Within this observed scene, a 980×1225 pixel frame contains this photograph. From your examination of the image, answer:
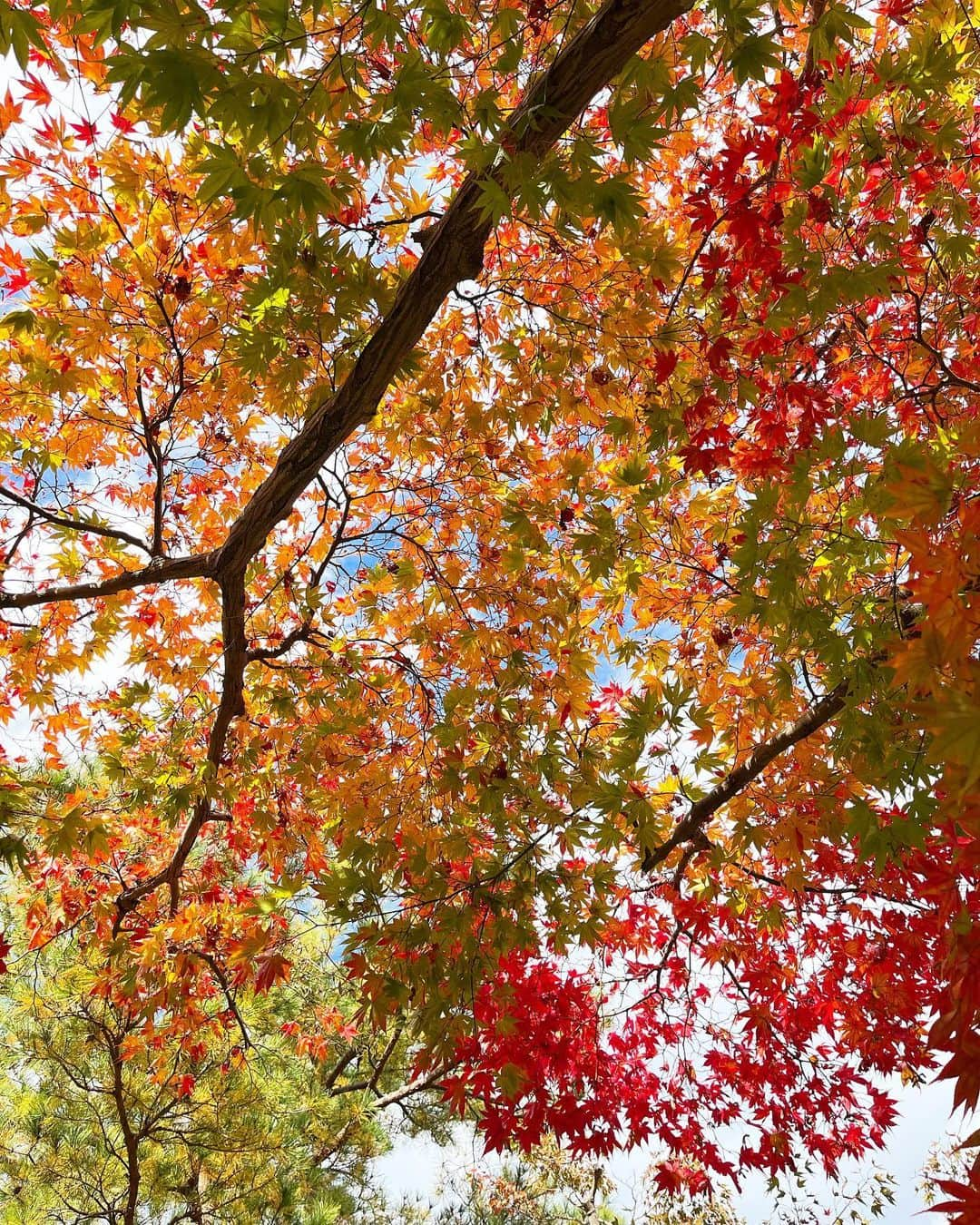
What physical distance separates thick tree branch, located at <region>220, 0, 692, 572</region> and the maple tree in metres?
0.01

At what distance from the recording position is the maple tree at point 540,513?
5.65 feet

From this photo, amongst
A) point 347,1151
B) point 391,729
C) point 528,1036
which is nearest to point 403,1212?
point 347,1151

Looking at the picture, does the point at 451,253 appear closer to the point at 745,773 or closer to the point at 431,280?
the point at 431,280

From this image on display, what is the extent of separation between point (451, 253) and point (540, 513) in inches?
48.8

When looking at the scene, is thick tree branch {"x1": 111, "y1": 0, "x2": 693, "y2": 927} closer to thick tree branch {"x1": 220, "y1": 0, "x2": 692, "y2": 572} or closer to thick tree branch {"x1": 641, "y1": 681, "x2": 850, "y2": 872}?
thick tree branch {"x1": 220, "y1": 0, "x2": 692, "y2": 572}

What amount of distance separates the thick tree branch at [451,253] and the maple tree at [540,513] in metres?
0.01

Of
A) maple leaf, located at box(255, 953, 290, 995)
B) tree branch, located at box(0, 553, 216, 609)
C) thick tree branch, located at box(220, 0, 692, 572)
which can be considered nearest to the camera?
thick tree branch, located at box(220, 0, 692, 572)

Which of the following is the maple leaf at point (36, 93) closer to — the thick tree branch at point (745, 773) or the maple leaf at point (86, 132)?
the maple leaf at point (86, 132)

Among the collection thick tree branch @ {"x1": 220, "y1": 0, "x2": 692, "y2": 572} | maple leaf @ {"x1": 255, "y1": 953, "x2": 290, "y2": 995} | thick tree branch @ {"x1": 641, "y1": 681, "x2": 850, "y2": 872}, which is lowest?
maple leaf @ {"x1": 255, "y1": 953, "x2": 290, "y2": 995}

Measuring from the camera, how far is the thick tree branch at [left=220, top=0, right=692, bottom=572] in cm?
167

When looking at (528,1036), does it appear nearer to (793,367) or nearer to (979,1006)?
(979,1006)

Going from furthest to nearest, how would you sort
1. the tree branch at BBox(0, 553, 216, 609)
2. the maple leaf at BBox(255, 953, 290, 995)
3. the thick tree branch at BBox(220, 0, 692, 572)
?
the tree branch at BBox(0, 553, 216, 609), the maple leaf at BBox(255, 953, 290, 995), the thick tree branch at BBox(220, 0, 692, 572)

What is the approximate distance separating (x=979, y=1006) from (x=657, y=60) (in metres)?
2.13

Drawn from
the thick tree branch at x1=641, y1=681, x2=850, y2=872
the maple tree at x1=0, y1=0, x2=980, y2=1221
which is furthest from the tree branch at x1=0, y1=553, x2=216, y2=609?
the thick tree branch at x1=641, y1=681, x2=850, y2=872
